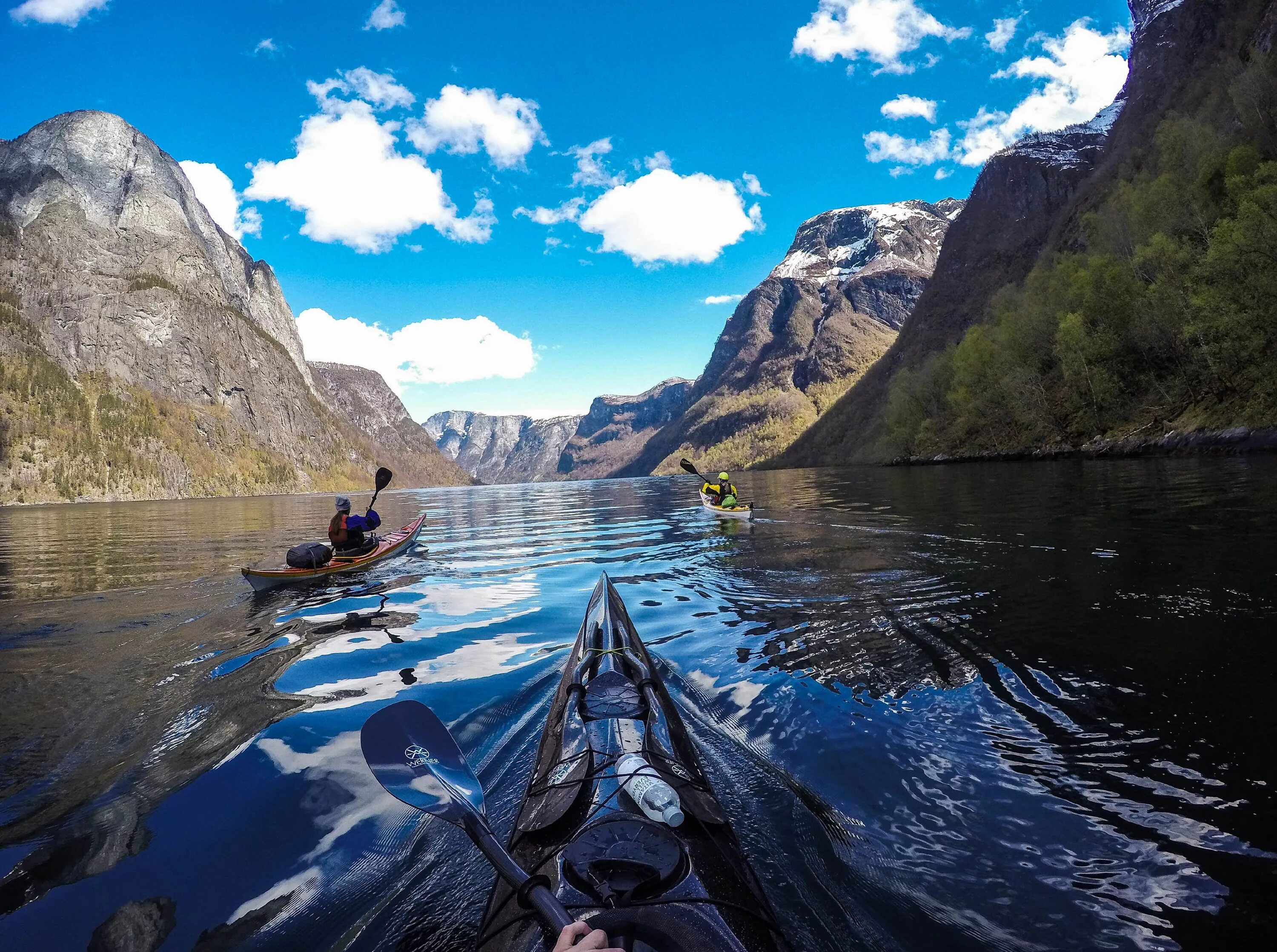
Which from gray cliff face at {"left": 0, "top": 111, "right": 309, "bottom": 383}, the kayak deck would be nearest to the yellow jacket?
the kayak deck

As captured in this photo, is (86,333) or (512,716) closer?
(512,716)

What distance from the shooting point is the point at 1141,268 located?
3819 centimetres

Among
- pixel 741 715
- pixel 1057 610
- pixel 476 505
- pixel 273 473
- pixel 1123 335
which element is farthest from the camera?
pixel 273 473

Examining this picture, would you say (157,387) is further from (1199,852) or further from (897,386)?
(1199,852)

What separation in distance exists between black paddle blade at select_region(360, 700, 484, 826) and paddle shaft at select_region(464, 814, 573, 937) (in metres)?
0.11

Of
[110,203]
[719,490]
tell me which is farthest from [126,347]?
[719,490]

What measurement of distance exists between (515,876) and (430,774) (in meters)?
1.02

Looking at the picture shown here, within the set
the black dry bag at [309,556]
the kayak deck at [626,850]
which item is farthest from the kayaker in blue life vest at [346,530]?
the kayak deck at [626,850]

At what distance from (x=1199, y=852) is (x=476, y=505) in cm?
4890

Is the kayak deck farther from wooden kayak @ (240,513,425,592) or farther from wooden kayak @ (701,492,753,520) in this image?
wooden kayak @ (701,492,753,520)

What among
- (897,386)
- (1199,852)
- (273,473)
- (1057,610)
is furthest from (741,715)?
(273,473)

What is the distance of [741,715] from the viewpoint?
5281 mm

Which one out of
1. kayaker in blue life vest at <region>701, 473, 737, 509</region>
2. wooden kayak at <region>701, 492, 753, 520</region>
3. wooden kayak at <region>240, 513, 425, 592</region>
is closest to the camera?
wooden kayak at <region>240, 513, 425, 592</region>

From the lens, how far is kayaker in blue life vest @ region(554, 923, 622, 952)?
1.81 m
